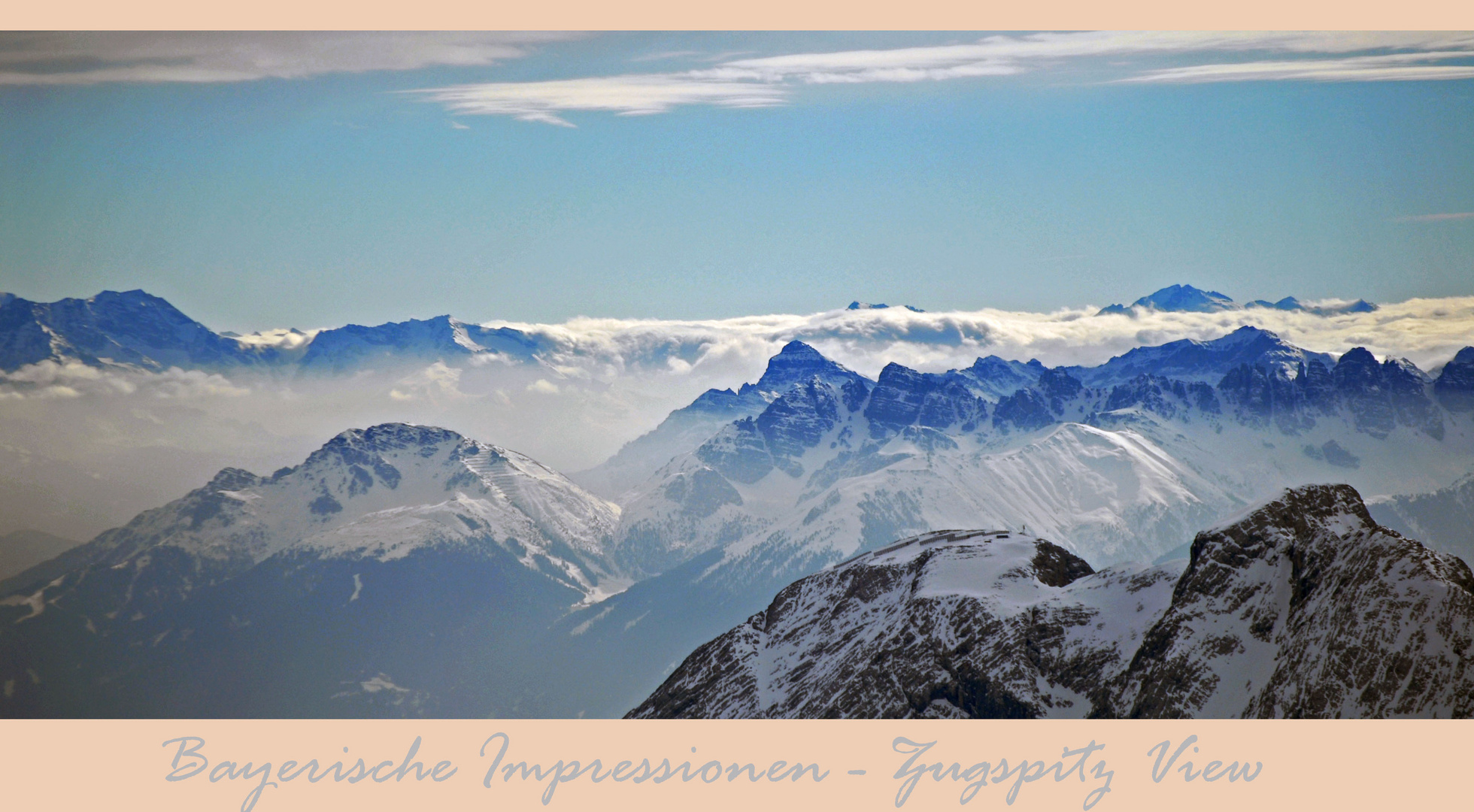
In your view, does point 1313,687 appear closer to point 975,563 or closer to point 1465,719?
point 1465,719

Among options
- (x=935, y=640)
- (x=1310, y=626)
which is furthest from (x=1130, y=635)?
(x=935, y=640)

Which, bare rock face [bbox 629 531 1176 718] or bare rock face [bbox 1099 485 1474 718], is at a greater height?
bare rock face [bbox 1099 485 1474 718]

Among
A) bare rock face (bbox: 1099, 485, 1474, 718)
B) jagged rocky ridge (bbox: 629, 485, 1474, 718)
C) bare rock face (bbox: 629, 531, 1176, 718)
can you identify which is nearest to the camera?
bare rock face (bbox: 1099, 485, 1474, 718)

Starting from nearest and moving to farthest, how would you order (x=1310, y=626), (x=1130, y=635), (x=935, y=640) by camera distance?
(x=1310, y=626), (x=1130, y=635), (x=935, y=640)

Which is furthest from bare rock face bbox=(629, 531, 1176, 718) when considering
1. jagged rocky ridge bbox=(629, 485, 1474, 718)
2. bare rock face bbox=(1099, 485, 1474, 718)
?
bare rock face bbox=(1099, 485, 1474, 718)

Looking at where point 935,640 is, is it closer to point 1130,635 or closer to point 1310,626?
point 1130,635

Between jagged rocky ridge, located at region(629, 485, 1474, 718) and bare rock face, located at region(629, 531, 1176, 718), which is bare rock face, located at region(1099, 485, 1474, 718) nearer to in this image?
jagged rocky ridge, located at region(629, 485, 1474, 718)

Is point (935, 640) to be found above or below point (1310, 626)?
below
